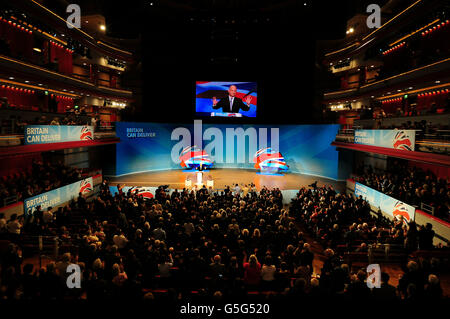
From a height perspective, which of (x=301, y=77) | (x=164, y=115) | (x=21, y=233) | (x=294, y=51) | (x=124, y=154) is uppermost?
(x=294, y=51)

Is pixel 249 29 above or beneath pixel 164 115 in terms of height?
above

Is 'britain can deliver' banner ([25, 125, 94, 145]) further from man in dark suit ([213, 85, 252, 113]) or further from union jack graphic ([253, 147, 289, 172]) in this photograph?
union jack graphic ([253, 147, 289, 172])

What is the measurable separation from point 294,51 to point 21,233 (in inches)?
1109

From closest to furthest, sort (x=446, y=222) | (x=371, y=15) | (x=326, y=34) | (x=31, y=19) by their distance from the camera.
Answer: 1. (x=446, y=222)
2. (x=31, y=19)
3. (x=371, y=15)
4. (x=326, y=34)

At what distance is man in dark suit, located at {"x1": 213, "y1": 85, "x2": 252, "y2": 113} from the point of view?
29.5m

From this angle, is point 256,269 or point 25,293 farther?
point 256,269

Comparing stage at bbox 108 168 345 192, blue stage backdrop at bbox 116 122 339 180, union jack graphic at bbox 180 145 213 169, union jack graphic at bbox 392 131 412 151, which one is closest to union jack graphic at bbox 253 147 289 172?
stage at bbox 108 168 345 192

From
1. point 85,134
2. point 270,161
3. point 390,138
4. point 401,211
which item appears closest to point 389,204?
point 401,211

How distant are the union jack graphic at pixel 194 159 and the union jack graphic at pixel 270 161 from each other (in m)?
5.20

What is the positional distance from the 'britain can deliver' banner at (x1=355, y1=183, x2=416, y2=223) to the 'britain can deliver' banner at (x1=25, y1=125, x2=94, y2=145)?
17.0 m

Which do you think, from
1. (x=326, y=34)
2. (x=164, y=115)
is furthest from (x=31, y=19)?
(x=326, y=34)

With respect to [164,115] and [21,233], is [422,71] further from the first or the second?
[164,115]
